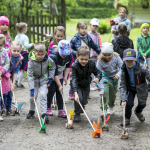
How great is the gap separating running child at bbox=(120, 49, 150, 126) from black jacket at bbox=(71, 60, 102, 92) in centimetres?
51

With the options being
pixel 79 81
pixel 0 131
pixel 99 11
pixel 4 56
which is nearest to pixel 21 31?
pixel 4 56

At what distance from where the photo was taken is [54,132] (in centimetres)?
436

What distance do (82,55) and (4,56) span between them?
162 centimetres

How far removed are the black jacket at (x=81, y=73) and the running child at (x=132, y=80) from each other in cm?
Result: 51

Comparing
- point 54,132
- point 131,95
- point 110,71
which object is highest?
point 110,71

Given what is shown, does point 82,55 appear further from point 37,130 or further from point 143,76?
point 37,130

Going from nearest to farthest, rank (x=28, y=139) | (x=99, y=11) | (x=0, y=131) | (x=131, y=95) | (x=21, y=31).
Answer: (x=28, y=139) < (x=0, y=131) < (x=131, y=95) < (x=21, y=31) < (x=99, y=11)

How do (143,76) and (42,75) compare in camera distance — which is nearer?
(143,76)

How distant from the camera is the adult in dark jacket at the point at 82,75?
4645mm

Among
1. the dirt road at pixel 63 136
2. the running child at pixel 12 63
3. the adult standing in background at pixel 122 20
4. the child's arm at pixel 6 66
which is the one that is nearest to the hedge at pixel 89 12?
the adult standing in background at pixel 122 20

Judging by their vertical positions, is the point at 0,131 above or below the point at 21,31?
below

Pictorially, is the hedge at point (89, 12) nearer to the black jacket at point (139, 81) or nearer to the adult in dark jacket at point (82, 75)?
the adult in dark jacket at point (82, 75)

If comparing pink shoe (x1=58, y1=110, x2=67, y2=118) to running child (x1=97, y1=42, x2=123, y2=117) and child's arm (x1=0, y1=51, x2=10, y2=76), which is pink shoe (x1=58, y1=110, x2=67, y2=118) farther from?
child's arm (x1=0, y1=51, x2=10, y2=76)

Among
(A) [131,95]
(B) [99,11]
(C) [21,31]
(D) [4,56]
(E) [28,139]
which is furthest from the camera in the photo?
(B) [99,11]
